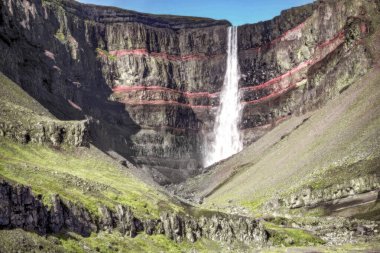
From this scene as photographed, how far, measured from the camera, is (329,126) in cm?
12275

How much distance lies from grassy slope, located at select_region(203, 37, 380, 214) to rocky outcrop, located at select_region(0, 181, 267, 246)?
3033 centimetres

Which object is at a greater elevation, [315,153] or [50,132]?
[50,132]

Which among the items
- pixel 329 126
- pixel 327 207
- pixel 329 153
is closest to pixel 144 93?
pixel 329 126

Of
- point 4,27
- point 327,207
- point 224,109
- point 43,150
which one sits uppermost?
point 4,27

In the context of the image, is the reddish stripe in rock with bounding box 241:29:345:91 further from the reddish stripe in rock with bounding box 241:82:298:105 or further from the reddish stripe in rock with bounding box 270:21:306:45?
the reddish stripe in rock with bounding box 270:21:306:45

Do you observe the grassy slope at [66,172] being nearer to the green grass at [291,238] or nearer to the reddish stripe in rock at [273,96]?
the green grass at [291,238]

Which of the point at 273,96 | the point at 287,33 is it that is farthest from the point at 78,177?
the point at 287,33

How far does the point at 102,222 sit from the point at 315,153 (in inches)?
2539

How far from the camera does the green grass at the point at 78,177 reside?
67.6m

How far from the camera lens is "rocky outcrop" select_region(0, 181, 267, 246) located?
45625 millimetres

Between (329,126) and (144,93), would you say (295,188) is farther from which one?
(144,93)

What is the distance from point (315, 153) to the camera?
113m

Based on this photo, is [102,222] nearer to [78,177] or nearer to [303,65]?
[78,177]

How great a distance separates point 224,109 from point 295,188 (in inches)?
3923
